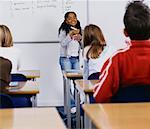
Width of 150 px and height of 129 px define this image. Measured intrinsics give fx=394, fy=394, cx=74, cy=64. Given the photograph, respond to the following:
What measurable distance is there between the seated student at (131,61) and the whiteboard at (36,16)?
11.9 ft

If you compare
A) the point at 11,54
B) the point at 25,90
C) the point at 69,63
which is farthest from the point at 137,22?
the point at 69,63

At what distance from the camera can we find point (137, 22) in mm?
2590

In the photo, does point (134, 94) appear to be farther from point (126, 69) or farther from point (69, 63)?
point (69, 63)

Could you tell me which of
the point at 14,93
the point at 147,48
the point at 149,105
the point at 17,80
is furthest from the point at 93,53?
the point at 149,105

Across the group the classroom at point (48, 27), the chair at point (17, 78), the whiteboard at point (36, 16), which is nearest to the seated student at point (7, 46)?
the chair at point (17, 78)

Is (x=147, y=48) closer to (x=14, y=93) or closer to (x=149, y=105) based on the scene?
(x=149, y=105)

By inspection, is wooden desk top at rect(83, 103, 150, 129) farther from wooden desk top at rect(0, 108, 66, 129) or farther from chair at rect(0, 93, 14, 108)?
chair at rect(0, 93, 14, 108)

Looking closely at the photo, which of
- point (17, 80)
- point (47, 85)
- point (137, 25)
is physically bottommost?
point (47, 85)

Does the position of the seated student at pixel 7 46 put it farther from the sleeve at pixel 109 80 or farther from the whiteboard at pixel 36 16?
the sleeve at pixel 109 80

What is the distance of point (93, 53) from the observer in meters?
4.07

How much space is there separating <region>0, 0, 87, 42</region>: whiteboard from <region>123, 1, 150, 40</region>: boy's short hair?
11.9 ft

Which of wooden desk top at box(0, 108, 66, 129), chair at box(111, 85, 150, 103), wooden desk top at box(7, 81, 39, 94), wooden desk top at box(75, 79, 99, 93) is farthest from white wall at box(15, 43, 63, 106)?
wooden desk top at box(0, 108, 66, 129)

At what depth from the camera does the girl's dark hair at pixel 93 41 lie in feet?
13.1

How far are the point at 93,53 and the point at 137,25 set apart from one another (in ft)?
4.95
